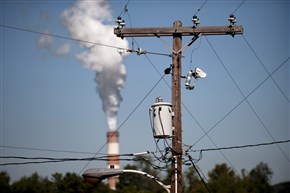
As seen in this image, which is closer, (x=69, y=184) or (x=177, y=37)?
(x=177, y=37)

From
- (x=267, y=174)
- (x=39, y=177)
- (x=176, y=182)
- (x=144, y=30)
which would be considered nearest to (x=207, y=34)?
(x=144, y=30)

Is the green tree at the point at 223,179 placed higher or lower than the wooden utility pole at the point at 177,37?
higher

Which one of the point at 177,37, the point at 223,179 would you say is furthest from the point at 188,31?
the point at 223,179

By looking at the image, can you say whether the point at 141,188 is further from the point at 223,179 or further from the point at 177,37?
the point at 177,37

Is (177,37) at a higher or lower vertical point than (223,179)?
lower

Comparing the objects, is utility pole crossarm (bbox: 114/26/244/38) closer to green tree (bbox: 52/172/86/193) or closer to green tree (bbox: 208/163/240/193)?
green tree (bbox: 208/163/240/193)

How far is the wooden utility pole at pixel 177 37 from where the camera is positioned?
13969 millimetres

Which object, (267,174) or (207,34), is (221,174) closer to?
(267,174)

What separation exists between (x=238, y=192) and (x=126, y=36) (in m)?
67.7

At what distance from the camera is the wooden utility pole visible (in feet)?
45.8

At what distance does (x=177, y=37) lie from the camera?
14.6 metres

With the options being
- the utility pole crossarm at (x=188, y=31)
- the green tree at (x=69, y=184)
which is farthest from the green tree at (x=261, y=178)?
the utility pole crossarm at (x=188, y=31)

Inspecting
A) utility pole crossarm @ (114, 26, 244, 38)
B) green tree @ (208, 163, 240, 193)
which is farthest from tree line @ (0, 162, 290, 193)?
utility pole crossarm @ (114, 26, 244, 38)

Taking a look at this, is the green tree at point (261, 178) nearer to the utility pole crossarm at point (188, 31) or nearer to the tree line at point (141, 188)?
the tree line at point (141, 188)
